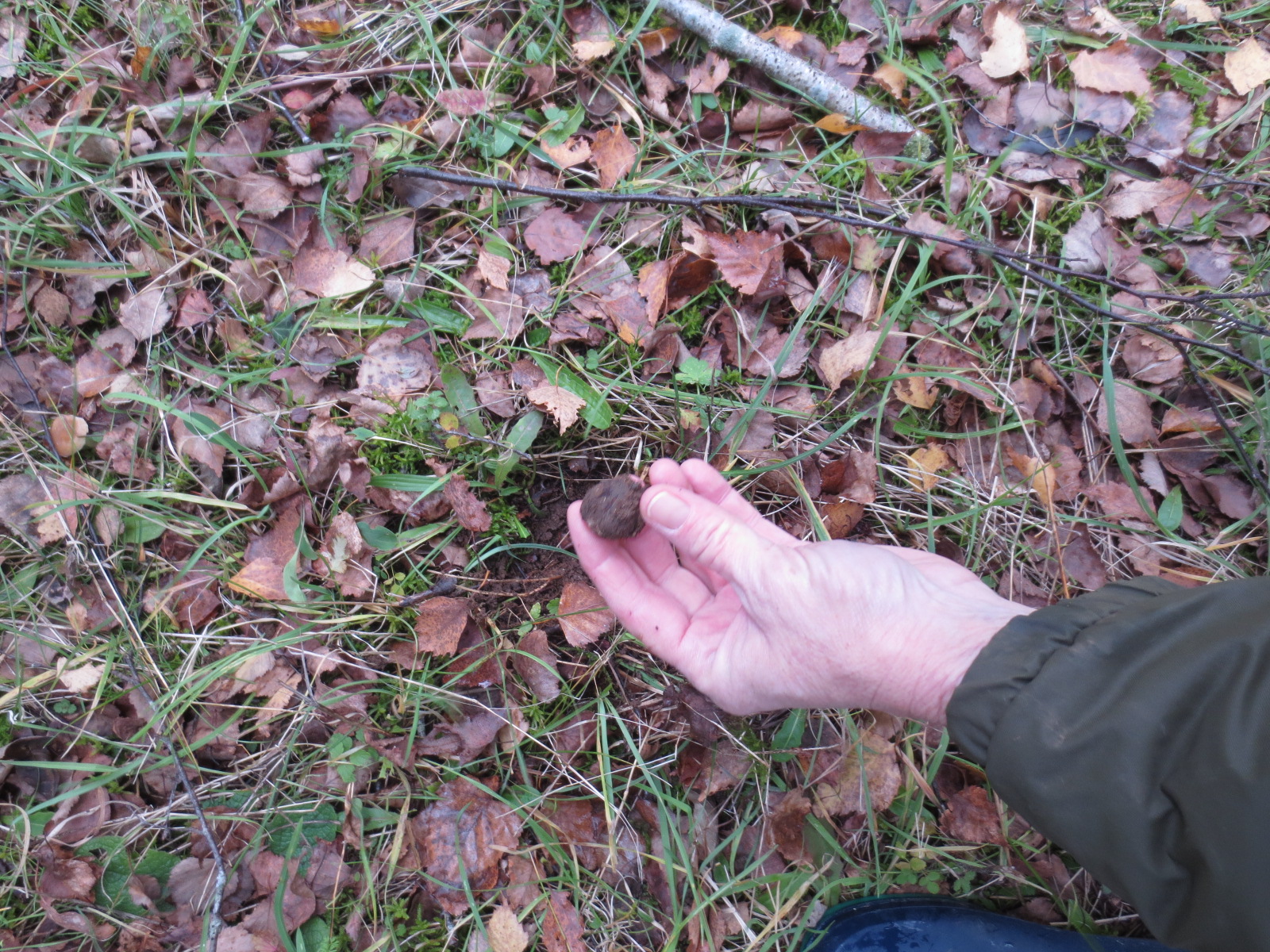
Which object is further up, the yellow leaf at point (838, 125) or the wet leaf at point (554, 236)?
the yellow leaf at point (838, 125)

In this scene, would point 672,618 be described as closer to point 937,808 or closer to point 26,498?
point 937,808

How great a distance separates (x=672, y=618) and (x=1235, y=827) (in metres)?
1.43

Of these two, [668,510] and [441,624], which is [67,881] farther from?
[668,510]

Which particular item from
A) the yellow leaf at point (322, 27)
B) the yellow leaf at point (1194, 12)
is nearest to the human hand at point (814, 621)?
the yellow leaf at point (322, 27)

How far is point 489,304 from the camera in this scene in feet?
8.65

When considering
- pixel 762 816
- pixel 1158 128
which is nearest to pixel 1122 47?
pixel 1158 128

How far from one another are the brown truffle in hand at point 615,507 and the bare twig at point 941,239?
115 cm

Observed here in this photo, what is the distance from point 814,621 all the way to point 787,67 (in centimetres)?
223

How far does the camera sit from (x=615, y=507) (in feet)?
7.00

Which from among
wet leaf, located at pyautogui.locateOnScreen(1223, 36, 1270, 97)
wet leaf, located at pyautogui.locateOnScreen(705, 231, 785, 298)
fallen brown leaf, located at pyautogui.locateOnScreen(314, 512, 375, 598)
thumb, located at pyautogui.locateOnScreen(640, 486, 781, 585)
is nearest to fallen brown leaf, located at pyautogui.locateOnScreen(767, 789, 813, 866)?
thumb, located at pyautogui.locateOnScreen(640, 486, 781, 585)

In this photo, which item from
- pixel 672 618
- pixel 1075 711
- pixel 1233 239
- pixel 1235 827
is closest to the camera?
pixel 1235 827

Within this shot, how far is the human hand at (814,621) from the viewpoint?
192cm

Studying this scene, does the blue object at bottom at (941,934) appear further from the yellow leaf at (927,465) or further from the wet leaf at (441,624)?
the wet leaf at (441,624)

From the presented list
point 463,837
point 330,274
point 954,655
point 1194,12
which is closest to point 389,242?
point 330,274
